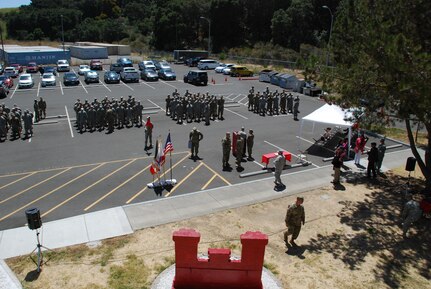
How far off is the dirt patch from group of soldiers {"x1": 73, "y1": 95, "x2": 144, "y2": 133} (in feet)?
40.2

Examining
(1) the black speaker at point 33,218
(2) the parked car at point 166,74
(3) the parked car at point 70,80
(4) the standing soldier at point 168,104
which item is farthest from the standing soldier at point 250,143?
(2) the parked car at point 166,74

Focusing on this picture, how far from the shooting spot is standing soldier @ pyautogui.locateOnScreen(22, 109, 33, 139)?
20.1m

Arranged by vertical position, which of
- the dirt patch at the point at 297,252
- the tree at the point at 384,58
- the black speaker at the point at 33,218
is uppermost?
the tree at the point at 384,58

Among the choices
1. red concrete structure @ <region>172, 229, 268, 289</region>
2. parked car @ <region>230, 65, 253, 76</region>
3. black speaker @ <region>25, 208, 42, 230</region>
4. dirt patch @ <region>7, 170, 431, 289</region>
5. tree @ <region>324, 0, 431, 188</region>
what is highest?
tree @ <region>324, 0, 431, 188</region>

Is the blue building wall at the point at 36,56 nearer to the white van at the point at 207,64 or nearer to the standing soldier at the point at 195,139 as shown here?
the white van at the point at 207,64

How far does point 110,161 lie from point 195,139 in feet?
13.1

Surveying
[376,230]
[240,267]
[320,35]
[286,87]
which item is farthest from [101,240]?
[320,35]

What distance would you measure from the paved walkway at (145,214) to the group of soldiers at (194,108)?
9.69 meters

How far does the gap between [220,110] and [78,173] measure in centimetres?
1182

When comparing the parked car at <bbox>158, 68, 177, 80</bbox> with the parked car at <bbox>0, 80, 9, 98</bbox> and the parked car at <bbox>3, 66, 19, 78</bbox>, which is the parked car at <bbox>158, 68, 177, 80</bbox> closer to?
the parked car at <bbox>0, 80, 9, 98</bbox>

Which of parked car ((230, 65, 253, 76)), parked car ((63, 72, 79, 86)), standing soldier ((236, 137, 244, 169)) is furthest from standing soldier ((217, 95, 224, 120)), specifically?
parked car ((230, 65, 253, 76))

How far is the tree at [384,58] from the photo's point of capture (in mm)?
10156

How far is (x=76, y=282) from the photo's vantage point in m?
8.88

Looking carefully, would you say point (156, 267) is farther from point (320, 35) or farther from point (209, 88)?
point (320, 35)
